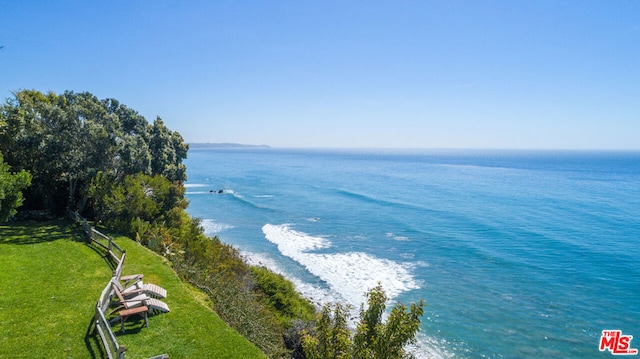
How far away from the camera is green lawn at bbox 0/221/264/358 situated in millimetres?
11812

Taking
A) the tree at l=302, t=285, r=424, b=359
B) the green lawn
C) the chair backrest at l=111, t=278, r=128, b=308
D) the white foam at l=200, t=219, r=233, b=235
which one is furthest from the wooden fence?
the white foam at l=200, t=219, r=233, b=235

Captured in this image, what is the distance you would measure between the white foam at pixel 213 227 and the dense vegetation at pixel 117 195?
51.6ft

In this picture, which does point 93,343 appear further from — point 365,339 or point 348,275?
point 348,275

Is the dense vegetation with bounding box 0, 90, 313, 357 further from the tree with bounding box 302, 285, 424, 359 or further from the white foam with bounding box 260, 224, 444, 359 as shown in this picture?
the tree with bounding box 302, 285, 424, 359

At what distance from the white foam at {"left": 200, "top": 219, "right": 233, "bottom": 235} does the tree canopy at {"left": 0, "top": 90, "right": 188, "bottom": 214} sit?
18616 millimetres

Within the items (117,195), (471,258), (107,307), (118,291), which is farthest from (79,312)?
(471,258)

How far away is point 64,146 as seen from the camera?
25500mm

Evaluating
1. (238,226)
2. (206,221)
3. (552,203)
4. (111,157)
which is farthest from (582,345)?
(552,203)

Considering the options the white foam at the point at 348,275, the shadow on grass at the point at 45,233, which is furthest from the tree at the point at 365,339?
the shadow on grass at the point at 45,233

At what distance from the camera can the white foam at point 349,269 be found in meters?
30.2

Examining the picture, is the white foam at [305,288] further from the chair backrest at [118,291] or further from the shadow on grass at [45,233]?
the chair backrest at [118,291]

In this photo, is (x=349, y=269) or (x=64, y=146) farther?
(x=349, y=269)

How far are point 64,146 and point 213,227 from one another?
26159 mm

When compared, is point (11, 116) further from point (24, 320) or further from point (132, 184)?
point (24, 320)
